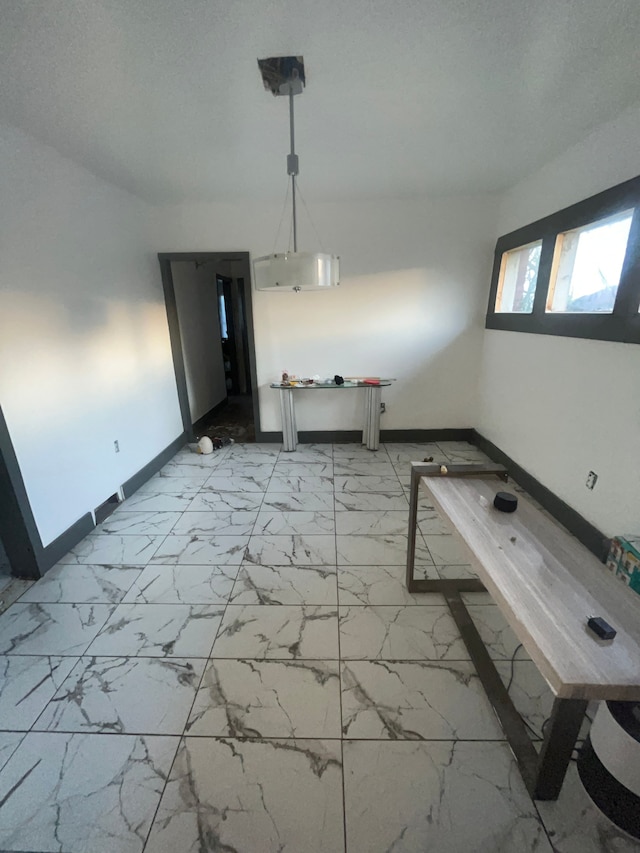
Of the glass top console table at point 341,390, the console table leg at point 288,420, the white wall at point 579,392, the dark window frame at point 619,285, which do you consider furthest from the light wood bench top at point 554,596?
the console table leg at point 288,420

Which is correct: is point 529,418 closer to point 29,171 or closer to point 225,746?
point 225,746

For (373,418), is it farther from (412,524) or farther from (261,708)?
(261,708)

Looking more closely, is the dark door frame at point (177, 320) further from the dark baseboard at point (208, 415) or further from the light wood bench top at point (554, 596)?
the light wood bench top at point (554, 596)

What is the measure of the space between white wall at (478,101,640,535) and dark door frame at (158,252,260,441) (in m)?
2.66

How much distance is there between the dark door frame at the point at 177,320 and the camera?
12.2 ft

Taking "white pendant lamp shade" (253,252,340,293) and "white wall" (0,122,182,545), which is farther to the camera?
"white wall" (0,122,182,545)

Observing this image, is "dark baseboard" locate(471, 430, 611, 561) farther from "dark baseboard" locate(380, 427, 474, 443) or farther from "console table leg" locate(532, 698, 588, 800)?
"console table leg" locate(532, 698, 588, 800)

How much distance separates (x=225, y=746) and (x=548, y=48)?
311 cm

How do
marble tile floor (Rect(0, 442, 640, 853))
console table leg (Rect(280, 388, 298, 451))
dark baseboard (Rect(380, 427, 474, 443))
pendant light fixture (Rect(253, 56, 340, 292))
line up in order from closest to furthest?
marble tile floor (Rect(0, 442, 640, 853))
pendant light fixture (Rect(253, 56, 340, 292))
console table leg (Rect(280, 388, 298, 451))
dark baseboard (Rect(380, 427, 474, 443))

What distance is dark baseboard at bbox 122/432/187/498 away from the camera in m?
3.13

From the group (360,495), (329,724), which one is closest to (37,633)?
(329,724)

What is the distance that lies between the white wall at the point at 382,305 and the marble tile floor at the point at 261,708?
6.65ft

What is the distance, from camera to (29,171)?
2.11 m

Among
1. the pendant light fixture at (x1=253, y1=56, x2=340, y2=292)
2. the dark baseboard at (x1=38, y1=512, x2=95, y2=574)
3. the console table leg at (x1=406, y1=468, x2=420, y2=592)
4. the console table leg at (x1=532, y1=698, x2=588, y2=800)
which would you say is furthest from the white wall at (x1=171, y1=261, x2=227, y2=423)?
the console table leg at (x1=532, y1=698, x2=588, y2=800)
